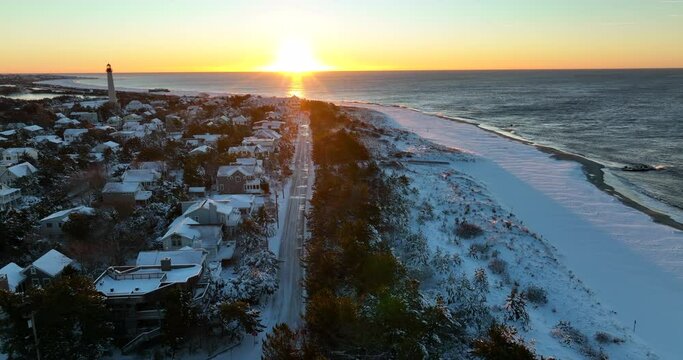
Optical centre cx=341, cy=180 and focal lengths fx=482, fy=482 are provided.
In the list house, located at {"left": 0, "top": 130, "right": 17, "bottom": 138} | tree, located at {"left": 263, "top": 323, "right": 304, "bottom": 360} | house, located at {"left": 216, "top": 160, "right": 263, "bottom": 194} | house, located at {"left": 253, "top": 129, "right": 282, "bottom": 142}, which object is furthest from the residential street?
house, located at {"left": 0, "top": 130, "right": 17, "bottom": 138}

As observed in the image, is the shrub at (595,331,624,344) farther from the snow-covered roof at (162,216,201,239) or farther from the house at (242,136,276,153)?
the house at (242,136,276,153)

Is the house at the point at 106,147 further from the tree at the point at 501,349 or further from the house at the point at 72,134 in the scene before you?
the tree at the point at 501,349

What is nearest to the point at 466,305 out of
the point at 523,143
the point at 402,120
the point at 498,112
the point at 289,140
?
the point at 289,140

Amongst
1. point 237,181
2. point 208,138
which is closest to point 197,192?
point 237,181

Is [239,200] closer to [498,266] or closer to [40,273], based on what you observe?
[40,273]

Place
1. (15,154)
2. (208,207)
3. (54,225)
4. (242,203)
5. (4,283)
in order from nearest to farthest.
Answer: (4,283)
(54,225)
(208,207)
(242,203)
(15,154)

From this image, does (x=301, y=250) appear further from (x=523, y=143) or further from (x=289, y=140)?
(x=523, y=143)

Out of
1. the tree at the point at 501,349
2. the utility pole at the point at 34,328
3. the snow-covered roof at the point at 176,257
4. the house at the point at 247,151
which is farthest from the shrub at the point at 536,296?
the house at the point at 247,151
